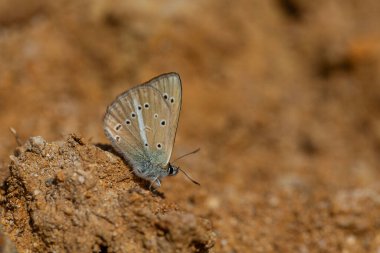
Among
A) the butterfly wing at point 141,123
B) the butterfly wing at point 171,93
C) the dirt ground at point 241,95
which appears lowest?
A: the butterfly wing at point 141,123

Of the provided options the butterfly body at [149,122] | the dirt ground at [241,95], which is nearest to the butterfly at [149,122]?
the butterfly body at [149,122]

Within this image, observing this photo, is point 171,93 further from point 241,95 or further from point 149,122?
point 241,95

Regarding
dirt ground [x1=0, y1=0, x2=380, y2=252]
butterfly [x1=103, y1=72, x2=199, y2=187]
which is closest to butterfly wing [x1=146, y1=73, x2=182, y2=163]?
butterfly [x1=103, y1=72, x2=199, y2=187]

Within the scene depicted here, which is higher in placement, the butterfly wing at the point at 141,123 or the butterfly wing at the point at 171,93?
the butterfly wing at the point at 171,93

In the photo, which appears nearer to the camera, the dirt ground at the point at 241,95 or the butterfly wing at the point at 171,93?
the butterfly wing at the point at 171,93

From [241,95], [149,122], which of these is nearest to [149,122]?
[149,122]

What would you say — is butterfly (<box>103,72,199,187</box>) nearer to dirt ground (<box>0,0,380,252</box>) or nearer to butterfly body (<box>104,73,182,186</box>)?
butterfly body (<box>104,73,182,186</box>)

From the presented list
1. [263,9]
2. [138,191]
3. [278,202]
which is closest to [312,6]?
[263,9]

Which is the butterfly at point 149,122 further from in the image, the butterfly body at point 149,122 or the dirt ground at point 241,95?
the dirt ground at point 241,95
